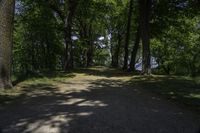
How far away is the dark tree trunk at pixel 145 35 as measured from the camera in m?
19.8

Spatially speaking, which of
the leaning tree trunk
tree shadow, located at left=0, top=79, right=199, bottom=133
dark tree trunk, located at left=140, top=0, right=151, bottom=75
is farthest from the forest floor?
dark tree trunk, located at left=140, top=0, right=151, bottom=75

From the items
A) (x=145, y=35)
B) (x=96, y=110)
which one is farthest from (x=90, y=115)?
(x=145, y=35)

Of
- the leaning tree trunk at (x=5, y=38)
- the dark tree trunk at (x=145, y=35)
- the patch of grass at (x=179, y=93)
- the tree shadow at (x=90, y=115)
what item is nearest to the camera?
the tree shadow at (x=90, y=115)

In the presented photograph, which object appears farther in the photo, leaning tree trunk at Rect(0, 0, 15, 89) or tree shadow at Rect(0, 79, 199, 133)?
leaning tree trunk at Rect(0, 0, 15, 89)

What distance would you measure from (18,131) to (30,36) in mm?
28579

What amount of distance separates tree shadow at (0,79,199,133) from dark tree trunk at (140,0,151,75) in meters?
8.63

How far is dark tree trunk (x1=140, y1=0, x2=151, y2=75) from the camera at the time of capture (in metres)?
19.8

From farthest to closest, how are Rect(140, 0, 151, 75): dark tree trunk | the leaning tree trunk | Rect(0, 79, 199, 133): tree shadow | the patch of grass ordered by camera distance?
1. Rect(140, 0, 151, 75): dark tree trunk
2. the leaning tree trunk
3. the patch of grass
4. Rect(0, 79, 199, 133): tree shadow

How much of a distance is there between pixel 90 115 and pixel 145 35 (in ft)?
42.2

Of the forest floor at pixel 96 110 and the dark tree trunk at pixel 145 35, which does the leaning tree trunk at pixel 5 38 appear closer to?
the forest floor at pixel 96 110

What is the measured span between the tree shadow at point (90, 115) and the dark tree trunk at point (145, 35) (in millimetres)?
8627

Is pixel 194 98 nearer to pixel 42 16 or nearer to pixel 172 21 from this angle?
pixel 172 21

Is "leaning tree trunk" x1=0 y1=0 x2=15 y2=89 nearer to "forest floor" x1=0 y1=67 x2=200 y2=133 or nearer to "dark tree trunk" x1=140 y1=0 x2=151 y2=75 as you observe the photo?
"forest floor" x1=0 y1=67 x2=200 y2=133

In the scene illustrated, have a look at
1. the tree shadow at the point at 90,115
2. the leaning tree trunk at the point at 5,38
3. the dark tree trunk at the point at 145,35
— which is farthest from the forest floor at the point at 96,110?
the dark tree trunk at the point at 145,35
